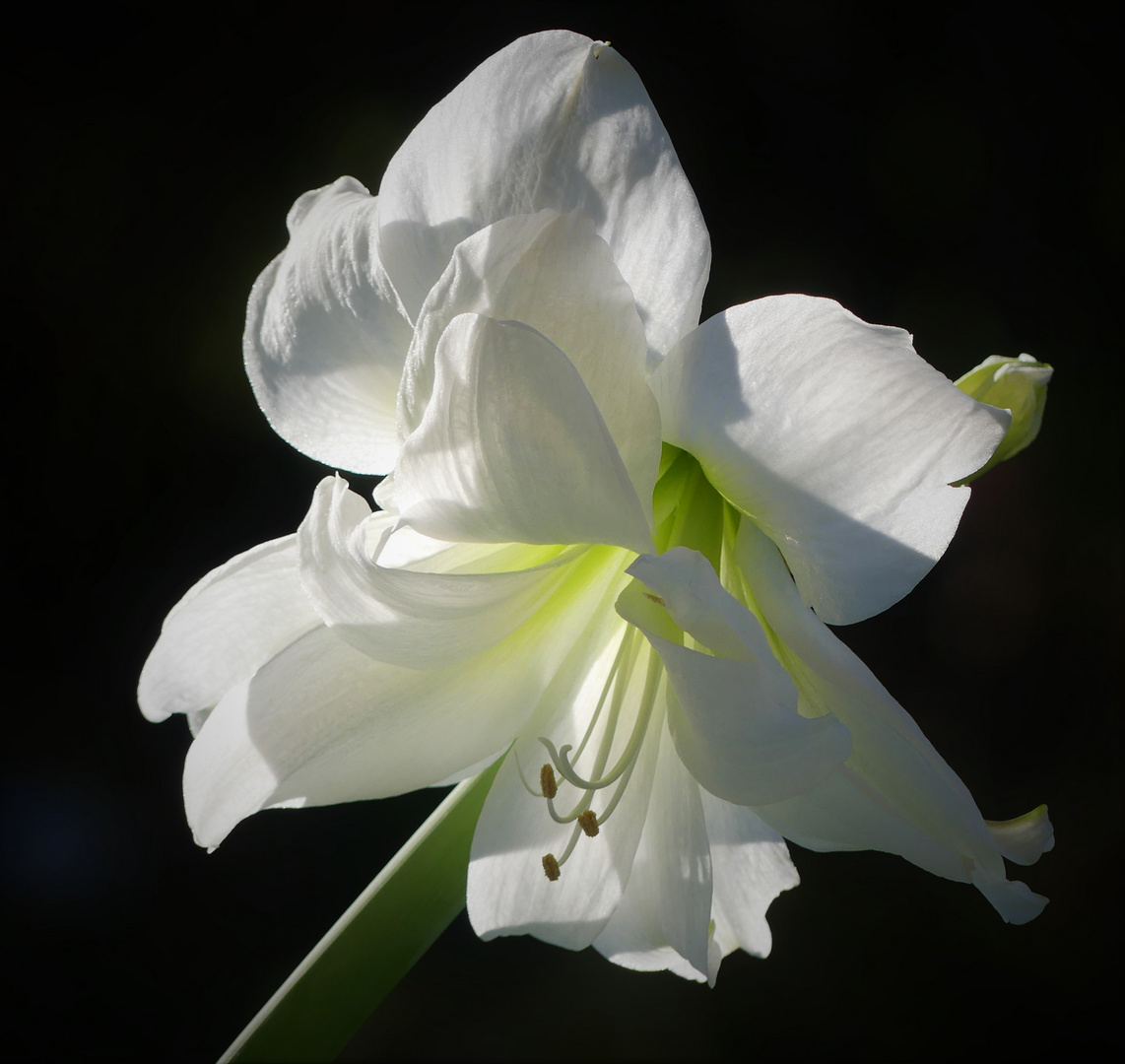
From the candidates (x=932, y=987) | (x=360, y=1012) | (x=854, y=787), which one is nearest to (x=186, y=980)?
(x=360, y=1012)

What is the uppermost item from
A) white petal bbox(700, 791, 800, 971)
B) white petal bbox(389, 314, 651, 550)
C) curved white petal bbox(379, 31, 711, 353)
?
curved white petal bbox(379, 31, 711, 353)

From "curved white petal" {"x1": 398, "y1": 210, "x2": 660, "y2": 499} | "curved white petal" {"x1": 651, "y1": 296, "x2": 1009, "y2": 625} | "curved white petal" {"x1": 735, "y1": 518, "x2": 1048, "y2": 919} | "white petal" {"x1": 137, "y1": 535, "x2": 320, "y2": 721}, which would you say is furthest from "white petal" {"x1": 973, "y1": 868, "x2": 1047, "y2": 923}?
"white petal" {"x1": 137, "y1": 535, "x2": 320, "y2": 721}

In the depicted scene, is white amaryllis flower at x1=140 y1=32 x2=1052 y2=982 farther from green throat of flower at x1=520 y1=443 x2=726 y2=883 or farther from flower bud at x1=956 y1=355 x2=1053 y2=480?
flower bud at x1=956 y1=355 x2=1053 y2=480

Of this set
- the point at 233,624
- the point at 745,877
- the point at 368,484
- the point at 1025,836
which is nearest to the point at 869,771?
the point at 1025,836

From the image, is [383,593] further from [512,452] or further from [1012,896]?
[1012,896]

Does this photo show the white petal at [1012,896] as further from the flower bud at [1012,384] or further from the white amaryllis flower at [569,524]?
the flower bud at [1012,384]

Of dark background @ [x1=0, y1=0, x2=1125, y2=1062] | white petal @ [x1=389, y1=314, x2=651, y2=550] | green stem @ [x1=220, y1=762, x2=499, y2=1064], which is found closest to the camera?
white petal @ [x1=389, y1=314, x2=651, y2=550]

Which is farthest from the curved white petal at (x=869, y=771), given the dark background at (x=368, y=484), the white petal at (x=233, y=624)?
the dark background at (x=368, y=484)

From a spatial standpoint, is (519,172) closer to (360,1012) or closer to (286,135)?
(360,1012)
